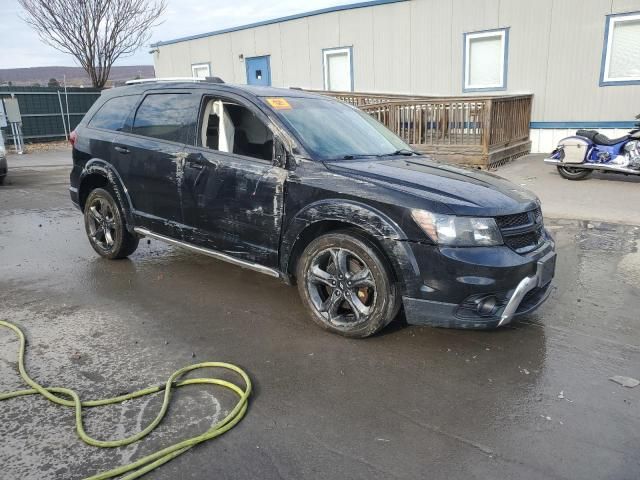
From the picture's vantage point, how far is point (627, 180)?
388 inches

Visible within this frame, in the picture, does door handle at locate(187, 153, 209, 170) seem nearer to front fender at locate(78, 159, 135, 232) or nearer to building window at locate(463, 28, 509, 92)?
front fender at locate(78, 159, 135, 232)

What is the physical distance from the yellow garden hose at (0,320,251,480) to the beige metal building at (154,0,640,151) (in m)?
12.1

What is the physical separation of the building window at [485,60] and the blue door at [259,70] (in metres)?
7.32

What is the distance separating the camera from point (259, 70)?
61.8ft

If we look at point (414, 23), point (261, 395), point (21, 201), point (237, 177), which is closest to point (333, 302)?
point (261, 395)

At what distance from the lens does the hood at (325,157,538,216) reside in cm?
344

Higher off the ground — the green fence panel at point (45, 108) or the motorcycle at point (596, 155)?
the green fence panel at point (45, 108)

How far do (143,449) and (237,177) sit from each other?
2.26 meters

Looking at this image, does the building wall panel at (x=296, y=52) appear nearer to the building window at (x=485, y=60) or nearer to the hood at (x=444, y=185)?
the building window at (x=485, y=60)

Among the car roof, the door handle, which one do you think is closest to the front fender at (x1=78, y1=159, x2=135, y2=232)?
the car roof

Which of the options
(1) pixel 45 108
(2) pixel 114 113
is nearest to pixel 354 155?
(2) pixel 114 113

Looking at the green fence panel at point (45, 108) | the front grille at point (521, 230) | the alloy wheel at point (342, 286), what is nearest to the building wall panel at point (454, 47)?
the green fence panel at point (45, 108)

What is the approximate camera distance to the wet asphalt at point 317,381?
8.36 ft

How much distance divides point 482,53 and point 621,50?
3257 millimetres
